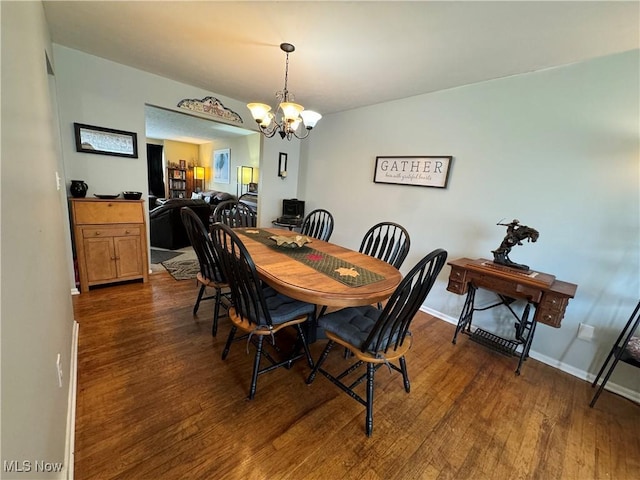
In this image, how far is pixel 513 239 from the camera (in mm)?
2104

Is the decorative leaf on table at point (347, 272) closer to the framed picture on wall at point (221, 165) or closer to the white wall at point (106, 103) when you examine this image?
the white wall at point (106, 103)

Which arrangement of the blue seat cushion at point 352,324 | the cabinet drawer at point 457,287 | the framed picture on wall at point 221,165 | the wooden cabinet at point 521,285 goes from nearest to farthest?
1. the blue seat cushion at point 352,324
2. the wooden cabinet at point 521,285
3. the cabinet drawer at point 457,287
4. the framed picture on wall at point 221,165

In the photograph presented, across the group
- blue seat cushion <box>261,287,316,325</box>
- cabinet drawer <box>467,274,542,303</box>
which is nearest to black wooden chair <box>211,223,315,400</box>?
blue seat cushion <box>261,287,316,325</box>

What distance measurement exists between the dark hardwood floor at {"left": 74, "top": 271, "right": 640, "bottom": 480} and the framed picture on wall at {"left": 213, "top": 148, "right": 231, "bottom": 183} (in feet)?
19.8

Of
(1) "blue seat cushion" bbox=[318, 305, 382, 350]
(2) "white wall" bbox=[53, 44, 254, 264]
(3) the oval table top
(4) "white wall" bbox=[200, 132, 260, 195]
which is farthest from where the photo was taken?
(4) "white wall" bbox=[200, 132, 260, 195]

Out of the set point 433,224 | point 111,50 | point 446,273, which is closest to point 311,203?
Answer: point 433,224

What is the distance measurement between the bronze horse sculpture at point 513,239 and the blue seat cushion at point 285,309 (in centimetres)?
168

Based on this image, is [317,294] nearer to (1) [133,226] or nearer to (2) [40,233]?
(2) [40,233]

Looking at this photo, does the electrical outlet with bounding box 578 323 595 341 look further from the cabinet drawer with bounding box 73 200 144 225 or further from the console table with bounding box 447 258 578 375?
the cabinet drawer with bounding box 73 200 144 225

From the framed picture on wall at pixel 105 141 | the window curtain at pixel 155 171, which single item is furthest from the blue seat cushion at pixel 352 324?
the window curtain at pixel 155 171

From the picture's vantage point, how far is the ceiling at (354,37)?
5.16ft

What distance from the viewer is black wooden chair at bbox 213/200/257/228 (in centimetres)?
279

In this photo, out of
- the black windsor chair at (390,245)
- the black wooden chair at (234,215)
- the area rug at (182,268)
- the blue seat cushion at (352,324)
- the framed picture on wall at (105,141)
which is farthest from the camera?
the area rug at (182,268)

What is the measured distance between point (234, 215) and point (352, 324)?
1.96 meters
